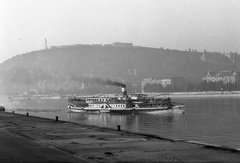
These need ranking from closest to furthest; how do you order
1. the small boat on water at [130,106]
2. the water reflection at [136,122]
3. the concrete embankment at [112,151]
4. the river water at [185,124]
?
the concrete embankment at [112,151] → the river water at [185,124] → the water reflection at [136,122] → the small boat on water at [130,106]

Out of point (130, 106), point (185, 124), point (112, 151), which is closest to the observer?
point (112, 151)

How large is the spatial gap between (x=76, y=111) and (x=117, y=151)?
7091 cm

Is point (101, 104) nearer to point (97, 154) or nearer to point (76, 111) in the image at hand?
point (76, 111)

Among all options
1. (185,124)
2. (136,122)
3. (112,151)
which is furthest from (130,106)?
(112,151)

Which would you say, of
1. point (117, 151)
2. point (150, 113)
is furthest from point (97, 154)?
point (150, 113)

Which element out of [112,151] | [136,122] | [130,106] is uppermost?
[130,106]

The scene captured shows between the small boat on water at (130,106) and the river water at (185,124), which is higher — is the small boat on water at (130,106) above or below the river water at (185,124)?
above

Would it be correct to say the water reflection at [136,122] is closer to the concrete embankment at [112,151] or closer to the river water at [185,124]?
the river water at [185,124]

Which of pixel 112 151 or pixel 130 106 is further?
pixel 130 106

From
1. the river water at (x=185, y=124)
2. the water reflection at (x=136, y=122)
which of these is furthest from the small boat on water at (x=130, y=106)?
the water reflection at (x=136, y=122)

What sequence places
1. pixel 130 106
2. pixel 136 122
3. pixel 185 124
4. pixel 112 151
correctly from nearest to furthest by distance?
pixel 112 151, pixel 185 124, pixel 136 122, pixel 130 106

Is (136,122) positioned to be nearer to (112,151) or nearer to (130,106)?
(130,106)

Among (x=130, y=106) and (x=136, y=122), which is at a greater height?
(x=130, y=106)

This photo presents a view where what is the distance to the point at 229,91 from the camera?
653ft
